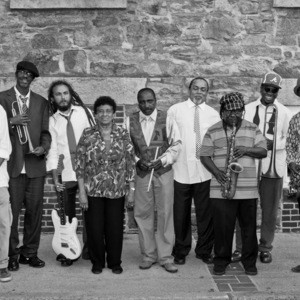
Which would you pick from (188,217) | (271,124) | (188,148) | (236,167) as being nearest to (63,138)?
(188,148)

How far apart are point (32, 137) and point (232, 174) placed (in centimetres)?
202

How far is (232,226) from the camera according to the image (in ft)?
20.3

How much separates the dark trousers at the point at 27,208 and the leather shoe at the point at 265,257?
238 cm

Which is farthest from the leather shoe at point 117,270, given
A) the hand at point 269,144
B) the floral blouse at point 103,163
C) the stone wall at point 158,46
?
the stone wall at point 158,46

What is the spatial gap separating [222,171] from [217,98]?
2.06 meters

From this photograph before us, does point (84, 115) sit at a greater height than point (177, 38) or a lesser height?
lesser

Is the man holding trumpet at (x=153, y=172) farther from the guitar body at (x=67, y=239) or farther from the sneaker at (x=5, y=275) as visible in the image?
the sneaker at (x=5, y=275)

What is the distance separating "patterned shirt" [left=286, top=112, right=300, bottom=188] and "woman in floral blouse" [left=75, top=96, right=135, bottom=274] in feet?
5.12

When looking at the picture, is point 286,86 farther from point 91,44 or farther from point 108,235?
point 108,235

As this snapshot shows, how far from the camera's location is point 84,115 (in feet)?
21.6

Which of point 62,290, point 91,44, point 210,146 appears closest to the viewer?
point 62,290

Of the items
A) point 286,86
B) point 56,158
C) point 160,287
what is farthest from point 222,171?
point 286,86

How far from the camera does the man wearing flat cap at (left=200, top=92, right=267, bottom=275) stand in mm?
6023

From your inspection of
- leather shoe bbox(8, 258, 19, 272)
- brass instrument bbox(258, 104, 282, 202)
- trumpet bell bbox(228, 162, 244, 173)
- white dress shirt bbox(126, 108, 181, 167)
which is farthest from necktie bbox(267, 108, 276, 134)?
leather shoe bbox(8, 258, 19, 272)
